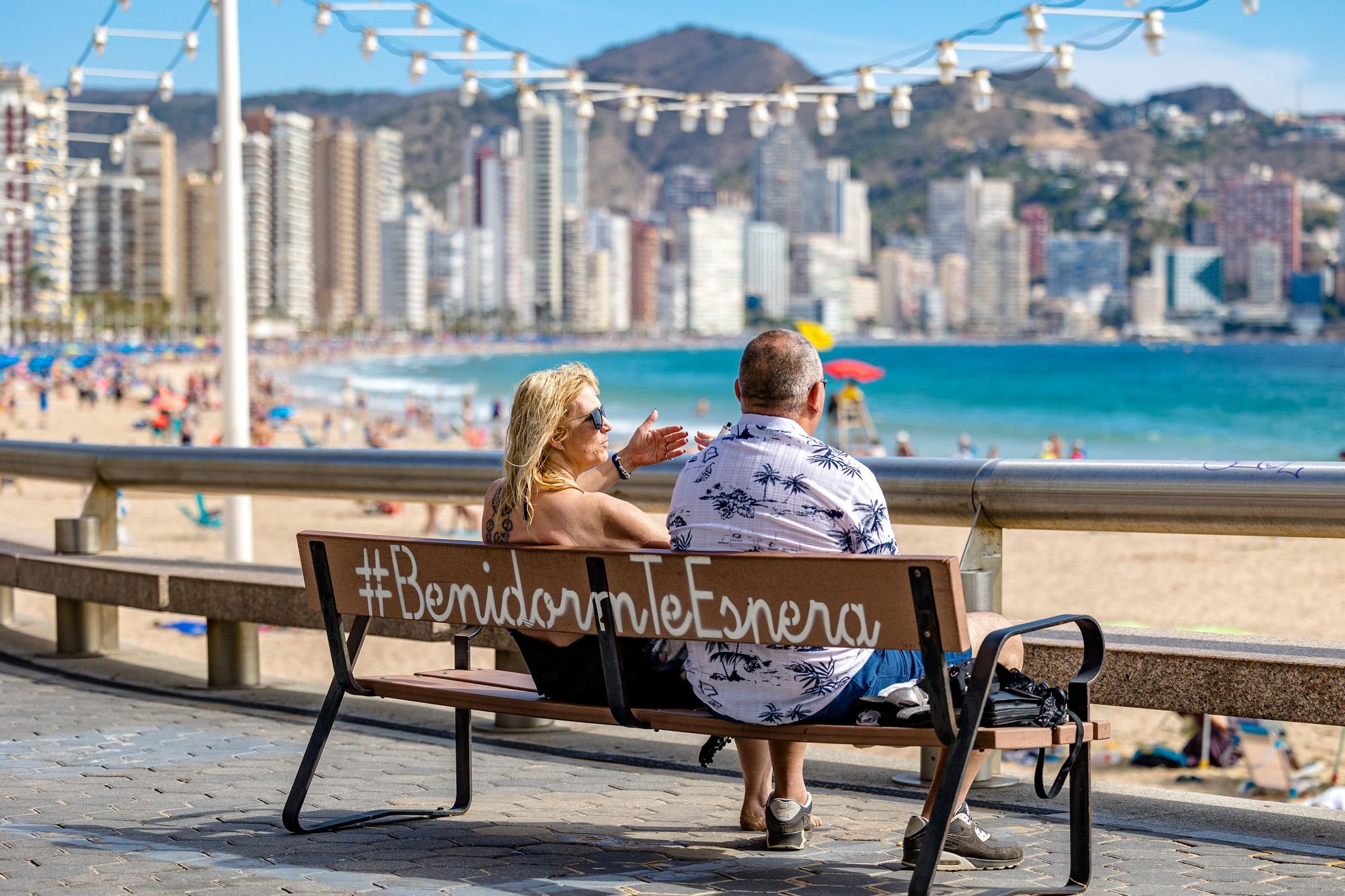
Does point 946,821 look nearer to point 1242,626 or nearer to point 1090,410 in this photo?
point 1242,626

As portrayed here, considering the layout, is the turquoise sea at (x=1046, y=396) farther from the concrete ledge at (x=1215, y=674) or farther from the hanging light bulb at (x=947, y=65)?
the concrete ledge at (x=1215, y=674)

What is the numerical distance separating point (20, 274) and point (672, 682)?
171 meters

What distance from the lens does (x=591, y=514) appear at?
3.97 m

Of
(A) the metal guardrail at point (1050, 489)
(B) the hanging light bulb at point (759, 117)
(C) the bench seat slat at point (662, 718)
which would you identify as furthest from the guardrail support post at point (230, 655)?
(B) the hanging light bulb at point (759, 117)

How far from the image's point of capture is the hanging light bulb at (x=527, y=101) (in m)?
15.1

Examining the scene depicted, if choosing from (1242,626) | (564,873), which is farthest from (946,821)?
(1242,626)

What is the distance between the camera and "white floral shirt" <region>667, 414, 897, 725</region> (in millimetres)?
3580

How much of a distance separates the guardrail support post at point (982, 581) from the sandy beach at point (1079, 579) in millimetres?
3749

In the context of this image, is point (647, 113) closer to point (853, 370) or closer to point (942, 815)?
point (942, 815)

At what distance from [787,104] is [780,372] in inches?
426

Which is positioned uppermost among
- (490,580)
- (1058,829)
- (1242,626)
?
(490,580)

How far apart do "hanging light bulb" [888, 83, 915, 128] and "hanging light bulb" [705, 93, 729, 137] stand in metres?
1.51

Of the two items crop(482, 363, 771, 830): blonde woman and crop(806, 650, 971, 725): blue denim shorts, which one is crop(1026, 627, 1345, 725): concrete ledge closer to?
crop(806, 650, 971, 725): blue denim shorts

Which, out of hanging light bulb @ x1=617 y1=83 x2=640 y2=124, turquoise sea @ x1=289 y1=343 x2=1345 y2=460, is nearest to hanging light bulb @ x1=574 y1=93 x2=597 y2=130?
hanging light bulb @ x1=617 y1=83 x2=640 y2=124
